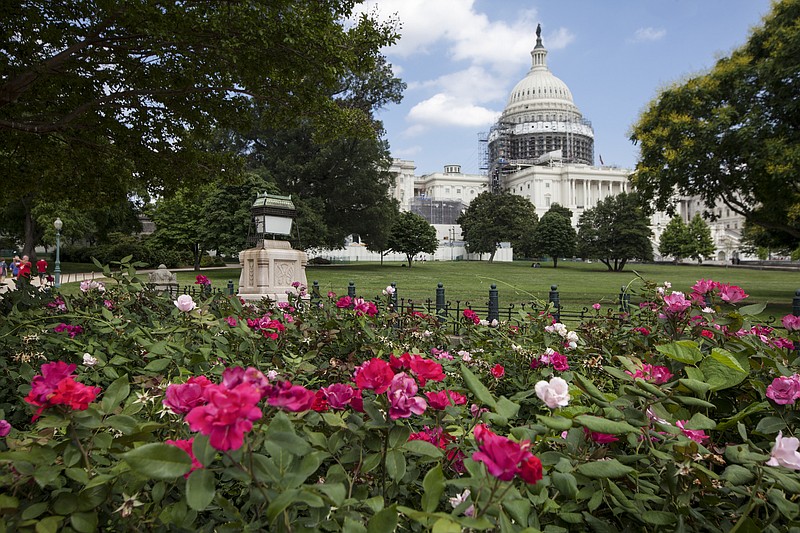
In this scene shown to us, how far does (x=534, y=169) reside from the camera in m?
111

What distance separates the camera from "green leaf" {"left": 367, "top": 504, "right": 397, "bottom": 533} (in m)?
1.08

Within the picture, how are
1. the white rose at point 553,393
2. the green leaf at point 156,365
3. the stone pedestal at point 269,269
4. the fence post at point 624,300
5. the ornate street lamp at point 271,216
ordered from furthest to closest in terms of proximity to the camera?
1. the ornate street lamp at point 271,216
2. the stone pedestal at point 269,269
3. the fence post at point 624,300
4. the green leaf at point 156,365
5. the white rose at point 553,393

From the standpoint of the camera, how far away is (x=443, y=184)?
12219 centimetres

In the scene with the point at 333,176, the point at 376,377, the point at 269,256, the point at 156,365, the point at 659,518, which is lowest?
the point at 659,518

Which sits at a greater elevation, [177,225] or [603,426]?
[177,225]

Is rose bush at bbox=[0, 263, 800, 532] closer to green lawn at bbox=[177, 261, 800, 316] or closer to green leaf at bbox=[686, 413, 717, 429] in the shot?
green leaf at bbox=[686, 413, 717, 429]

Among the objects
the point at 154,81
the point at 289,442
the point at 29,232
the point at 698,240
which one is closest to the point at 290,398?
the point at 289,442

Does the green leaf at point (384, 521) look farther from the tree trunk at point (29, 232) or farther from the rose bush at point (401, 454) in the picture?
the tree trunk at point (29, 232)

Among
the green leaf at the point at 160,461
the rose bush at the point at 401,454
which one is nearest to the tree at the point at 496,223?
the rose bush at the point at 401,454

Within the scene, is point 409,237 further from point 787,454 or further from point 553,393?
point 787,454

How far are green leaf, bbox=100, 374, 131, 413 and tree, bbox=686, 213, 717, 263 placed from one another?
80465 mm

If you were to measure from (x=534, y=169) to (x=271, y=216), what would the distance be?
10472 centimetres

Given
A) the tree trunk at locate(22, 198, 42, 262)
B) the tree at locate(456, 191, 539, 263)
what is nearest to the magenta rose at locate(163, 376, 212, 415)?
the tree trunk at locate(22, 198, 42, 262)

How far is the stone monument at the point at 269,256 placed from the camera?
12391 millimetres
